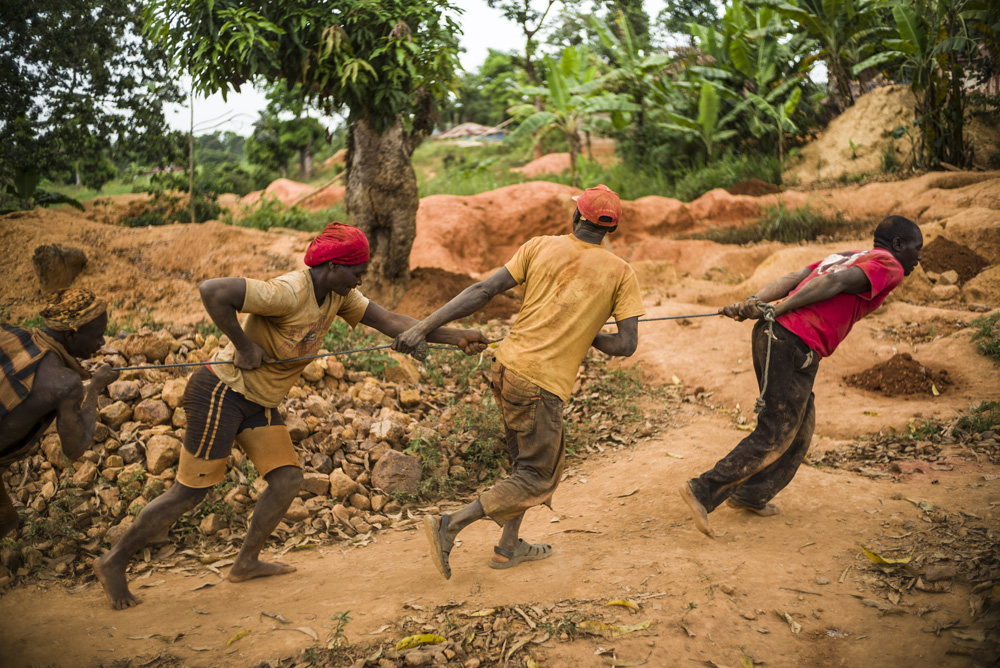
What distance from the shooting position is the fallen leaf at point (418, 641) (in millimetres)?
2889

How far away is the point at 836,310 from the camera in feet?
12.2

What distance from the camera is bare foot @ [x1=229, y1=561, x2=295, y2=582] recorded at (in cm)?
368

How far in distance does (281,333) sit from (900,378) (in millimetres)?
5678

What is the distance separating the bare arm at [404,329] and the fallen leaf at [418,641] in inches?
58.7

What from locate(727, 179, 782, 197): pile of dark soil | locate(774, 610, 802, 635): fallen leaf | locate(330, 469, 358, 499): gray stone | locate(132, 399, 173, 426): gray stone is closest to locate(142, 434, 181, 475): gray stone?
locate(132, 399, 173, 426): gray stone

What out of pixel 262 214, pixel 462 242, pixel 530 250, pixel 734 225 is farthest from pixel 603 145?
pixel 530 250

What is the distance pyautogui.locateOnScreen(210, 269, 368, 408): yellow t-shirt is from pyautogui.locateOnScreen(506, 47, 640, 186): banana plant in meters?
11.9

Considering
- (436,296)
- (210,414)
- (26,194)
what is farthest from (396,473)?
(26,194)

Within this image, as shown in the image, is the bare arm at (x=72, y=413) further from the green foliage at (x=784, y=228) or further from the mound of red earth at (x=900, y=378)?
the green foliage at (x=784, y=228)

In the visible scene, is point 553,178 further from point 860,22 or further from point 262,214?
point 262,214

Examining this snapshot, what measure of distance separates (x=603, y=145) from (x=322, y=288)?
2014cm

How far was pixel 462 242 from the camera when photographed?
11656mm

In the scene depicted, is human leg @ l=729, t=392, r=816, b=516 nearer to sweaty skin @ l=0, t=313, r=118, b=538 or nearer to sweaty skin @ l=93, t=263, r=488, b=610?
sweaty skin @ l=93, t=263, r=488, b=610

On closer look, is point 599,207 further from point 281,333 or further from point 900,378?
point 900,378
